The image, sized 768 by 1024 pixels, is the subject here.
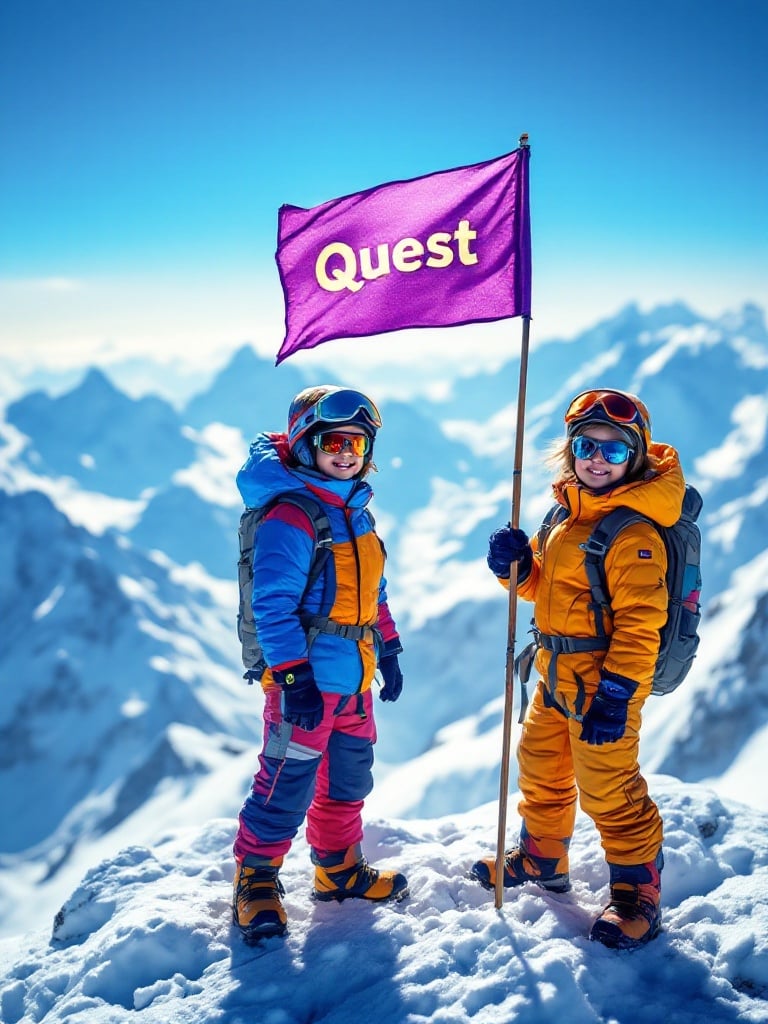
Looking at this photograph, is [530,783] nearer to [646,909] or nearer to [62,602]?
[646,909]

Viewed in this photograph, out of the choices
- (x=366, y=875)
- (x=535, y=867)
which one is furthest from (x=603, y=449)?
(x=366, y=875)

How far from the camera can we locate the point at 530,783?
5.83 meters

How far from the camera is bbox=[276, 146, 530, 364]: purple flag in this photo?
5.61m

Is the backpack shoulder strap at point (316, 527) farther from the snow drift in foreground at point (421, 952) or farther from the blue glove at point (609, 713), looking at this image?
the snow drift in foreground at point (421, 952)

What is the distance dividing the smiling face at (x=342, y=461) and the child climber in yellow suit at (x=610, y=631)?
1.18 m

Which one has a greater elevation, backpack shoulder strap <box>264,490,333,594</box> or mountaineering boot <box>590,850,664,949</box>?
backpack shoulder strap <box>264,490,333,594</box>

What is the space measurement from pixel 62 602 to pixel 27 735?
31.9 metres

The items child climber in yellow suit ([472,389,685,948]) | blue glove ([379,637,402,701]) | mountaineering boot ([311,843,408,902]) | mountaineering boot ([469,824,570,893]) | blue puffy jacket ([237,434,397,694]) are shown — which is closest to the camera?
child climber in yellow suit ([472,389,685,948])

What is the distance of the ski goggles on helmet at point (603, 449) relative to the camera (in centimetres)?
518

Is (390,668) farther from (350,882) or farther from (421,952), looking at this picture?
(421,952)

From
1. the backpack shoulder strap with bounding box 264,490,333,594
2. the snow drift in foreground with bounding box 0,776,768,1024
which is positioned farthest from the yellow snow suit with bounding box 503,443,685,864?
the backpack shoulder strap with bounding box 264,490,333,594

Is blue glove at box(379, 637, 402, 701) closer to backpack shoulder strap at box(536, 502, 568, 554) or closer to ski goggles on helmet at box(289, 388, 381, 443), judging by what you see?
backpack shoulder strap at box(536, 502, 568, 554)

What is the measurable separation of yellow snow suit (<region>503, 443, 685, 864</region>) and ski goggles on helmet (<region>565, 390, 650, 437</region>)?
0.40 m

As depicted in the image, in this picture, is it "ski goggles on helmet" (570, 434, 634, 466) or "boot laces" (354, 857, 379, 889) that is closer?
"ski goggles on helmet" (570, 434, 634, 466)
